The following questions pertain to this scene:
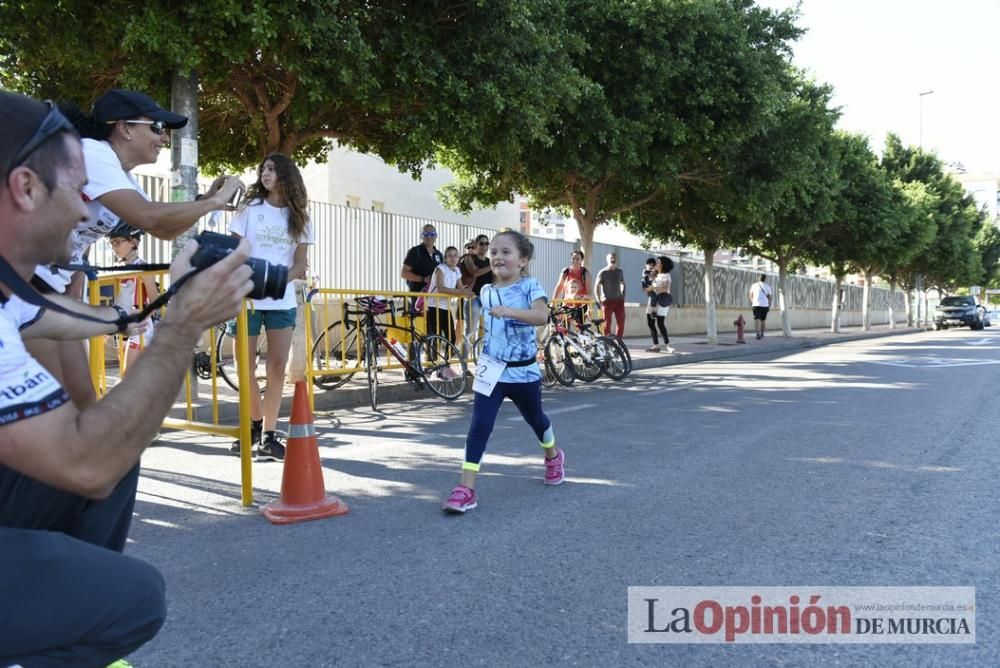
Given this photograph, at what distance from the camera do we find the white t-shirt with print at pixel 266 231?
211 inches

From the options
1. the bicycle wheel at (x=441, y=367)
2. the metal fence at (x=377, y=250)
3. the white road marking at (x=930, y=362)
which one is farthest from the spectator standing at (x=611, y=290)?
the bicycle wheel at (x=441, y=367)

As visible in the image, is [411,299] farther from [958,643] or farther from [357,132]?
[958,643]

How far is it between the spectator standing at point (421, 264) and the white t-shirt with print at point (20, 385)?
9477mm

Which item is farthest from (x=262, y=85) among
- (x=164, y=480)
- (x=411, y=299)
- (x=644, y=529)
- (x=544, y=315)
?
(x=644, y=529)

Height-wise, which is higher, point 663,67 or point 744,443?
point 663,67

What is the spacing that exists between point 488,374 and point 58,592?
3274 millimetres

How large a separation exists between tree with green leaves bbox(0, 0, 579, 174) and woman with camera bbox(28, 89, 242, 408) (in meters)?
4.52

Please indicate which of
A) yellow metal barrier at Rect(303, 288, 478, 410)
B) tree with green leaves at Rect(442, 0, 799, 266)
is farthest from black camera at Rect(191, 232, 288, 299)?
tree with green leaves at Rect(442, 0, 799, 266)

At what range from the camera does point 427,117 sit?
9.41 metres

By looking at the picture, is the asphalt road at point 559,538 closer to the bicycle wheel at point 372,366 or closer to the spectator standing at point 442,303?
the bicycle wheel at point 372,366

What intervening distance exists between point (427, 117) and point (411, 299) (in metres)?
2.21

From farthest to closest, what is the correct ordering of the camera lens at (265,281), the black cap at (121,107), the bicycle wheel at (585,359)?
the bicycle wheel at (585,359) < the black cap at (121,107) < the camera lens at (265,281)

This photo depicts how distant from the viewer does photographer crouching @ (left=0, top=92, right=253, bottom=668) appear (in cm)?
142

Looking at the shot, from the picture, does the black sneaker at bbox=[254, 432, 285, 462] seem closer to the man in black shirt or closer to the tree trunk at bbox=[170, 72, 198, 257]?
the tree trunk at bbox=[170, 72, 198, 257]
